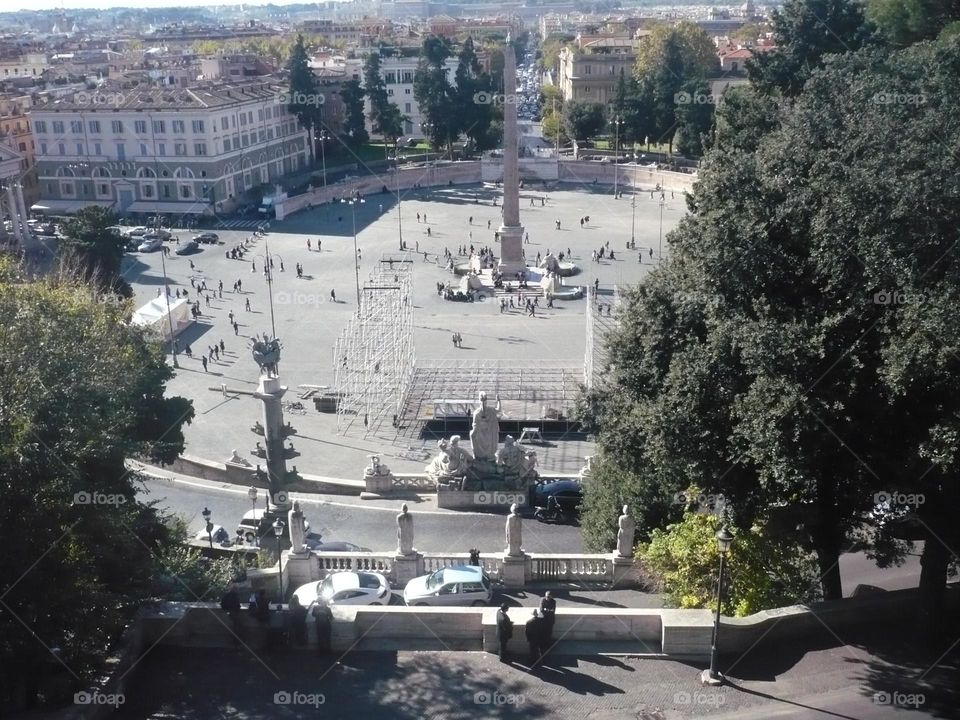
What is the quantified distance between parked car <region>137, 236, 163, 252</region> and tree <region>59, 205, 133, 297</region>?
10.1m

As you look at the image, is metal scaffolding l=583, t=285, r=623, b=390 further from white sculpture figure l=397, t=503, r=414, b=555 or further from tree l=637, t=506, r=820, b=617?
tree l=637, t=506, r=820, b=617

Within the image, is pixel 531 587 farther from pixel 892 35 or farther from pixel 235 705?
pixel 892 35

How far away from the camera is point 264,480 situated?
22609mm

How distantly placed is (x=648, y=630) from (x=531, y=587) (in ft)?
12.5

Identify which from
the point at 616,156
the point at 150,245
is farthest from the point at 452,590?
the point at 616,156

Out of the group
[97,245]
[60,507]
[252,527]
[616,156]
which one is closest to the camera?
[60,507]

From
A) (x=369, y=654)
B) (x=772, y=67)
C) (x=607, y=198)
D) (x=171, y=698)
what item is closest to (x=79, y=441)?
(x=171, y=698)

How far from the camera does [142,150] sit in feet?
203

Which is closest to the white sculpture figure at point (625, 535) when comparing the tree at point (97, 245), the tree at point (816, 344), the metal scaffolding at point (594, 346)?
the tree at point (816, 344)

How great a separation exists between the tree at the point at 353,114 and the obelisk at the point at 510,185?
28.9 m

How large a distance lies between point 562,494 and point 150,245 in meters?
37.3

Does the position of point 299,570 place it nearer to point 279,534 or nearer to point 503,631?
point 279,534

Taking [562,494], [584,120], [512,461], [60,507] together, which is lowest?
[562,494]

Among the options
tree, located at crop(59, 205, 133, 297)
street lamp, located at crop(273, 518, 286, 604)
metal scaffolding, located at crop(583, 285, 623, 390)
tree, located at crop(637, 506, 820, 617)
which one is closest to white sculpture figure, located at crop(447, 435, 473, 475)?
street lamp, located at crop(273, 518, 286, 604)
